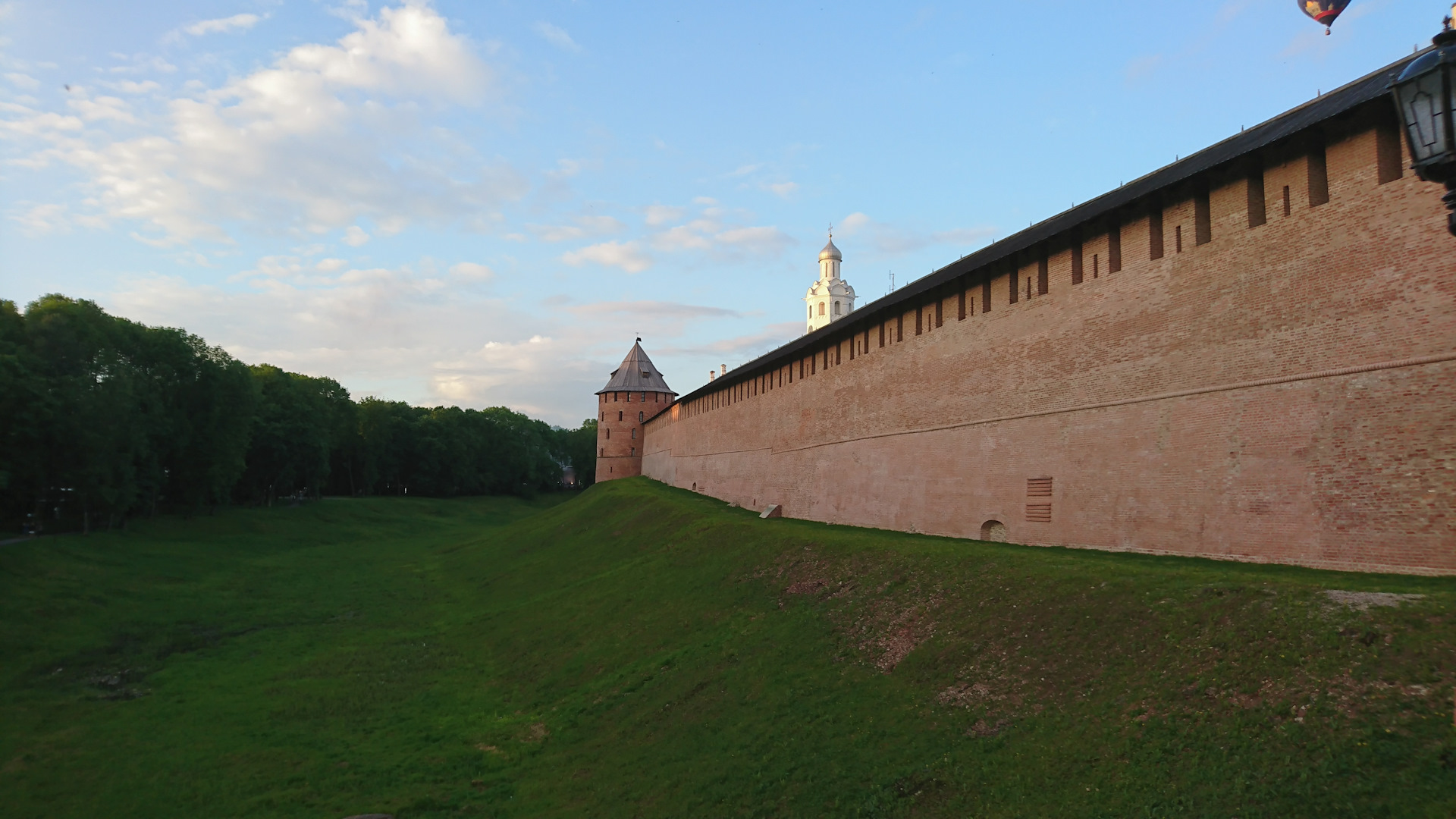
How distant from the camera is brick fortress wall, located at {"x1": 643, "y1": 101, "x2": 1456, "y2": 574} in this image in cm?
907

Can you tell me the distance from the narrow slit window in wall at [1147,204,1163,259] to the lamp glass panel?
844 centimetres

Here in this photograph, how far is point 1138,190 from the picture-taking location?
43.7 ft

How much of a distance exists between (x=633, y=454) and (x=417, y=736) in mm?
51569

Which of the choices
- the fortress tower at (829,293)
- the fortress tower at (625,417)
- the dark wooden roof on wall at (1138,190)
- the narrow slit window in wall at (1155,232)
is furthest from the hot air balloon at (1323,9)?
the fortress tower at (829,293)

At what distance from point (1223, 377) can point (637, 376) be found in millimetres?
55978

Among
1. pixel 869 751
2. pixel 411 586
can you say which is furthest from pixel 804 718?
pixel 411 586

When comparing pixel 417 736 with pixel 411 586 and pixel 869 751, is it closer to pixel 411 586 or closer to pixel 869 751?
pixel 869 751

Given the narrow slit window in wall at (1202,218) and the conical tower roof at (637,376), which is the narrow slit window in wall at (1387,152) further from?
the conical tower roof at (637,376)

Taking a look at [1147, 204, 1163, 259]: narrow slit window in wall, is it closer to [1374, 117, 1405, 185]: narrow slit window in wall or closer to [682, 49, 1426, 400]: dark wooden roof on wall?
[682, 49, 1426, 400]: dark wooden roof on wall

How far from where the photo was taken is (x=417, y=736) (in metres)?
13.4

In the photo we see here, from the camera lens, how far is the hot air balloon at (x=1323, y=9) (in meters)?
14.5

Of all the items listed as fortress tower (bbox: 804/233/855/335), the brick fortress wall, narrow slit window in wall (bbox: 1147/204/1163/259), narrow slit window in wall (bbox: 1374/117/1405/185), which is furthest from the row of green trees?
fortress tower (bbox: 804/233/855/335)

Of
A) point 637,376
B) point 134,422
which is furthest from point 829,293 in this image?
point 134,422

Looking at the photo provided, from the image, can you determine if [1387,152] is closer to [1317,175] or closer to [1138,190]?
[1317,175]
